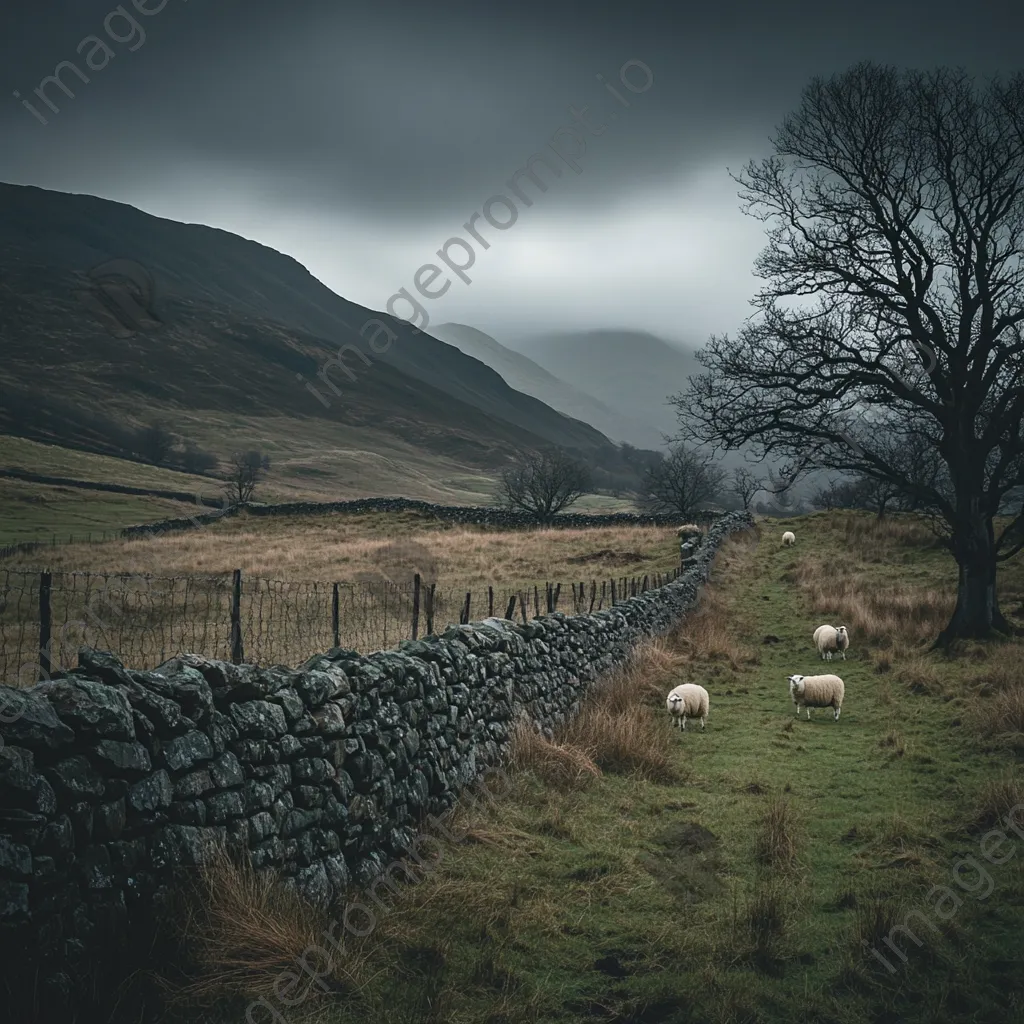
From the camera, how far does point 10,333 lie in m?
182

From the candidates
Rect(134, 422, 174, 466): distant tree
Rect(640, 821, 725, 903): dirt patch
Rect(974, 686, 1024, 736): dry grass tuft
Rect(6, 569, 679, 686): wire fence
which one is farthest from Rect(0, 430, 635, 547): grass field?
Rect(974, 686, 1024, 736): dry grass tuft

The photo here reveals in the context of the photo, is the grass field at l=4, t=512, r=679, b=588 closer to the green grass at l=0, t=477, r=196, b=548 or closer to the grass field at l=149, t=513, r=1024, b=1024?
the green grass at l=0, t=477, r=196, b=548

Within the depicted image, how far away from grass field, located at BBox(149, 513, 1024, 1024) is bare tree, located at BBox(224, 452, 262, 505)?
5395 centimetres

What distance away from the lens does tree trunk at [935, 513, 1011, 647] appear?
48.9 feet

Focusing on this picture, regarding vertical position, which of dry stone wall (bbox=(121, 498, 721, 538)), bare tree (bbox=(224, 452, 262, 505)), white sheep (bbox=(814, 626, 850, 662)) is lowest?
white sheep (bbox=(814, 626, 850, 662))

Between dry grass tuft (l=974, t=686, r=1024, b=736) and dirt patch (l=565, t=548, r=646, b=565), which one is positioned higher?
dirt patch (l=565, t=548, r=646, b=565)

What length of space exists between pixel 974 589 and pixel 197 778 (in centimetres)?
1523

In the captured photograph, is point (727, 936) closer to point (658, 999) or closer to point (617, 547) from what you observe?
point (658, 999)

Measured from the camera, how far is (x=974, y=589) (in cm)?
1511

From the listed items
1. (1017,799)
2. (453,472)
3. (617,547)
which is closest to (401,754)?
(1017,799)

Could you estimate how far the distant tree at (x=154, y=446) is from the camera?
114m

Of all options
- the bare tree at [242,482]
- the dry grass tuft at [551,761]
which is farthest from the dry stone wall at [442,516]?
the dry grass tuft at [551,761]

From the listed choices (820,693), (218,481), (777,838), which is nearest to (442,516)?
(820,693)

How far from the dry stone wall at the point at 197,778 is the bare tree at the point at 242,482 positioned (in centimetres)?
5505
